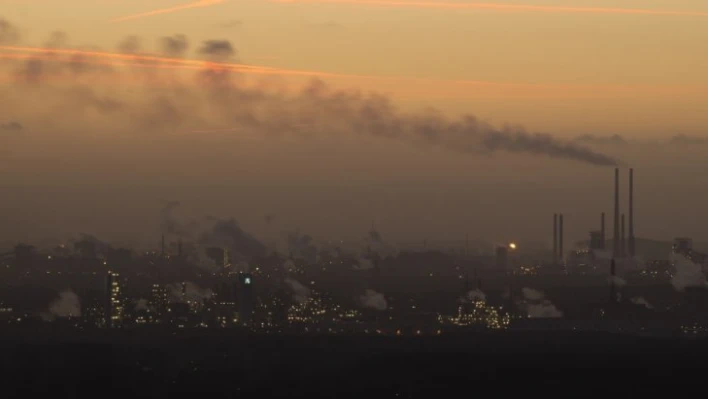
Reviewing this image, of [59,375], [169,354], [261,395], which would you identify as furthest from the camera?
[169,354]

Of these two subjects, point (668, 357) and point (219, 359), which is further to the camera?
point (668, 357)

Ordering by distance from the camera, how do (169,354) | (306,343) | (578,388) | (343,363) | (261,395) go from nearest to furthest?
(261,395)
(578,388)
(343,363)
(169,354)
(306,343)

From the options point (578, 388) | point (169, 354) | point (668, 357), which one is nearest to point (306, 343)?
point (169, 354)

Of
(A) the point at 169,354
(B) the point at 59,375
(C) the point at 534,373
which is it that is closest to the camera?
(B) the point at 59,375

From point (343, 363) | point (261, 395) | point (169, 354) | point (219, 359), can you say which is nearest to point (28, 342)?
point (169, 354)

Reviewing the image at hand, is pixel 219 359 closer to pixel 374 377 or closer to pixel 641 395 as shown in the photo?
pixel 374 377

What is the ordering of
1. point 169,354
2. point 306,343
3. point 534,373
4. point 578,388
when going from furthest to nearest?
1. point 306,343
2. point 169,354
3. point 534,373
4. point 578,388

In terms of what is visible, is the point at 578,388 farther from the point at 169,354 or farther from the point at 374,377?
the point at 169,354
